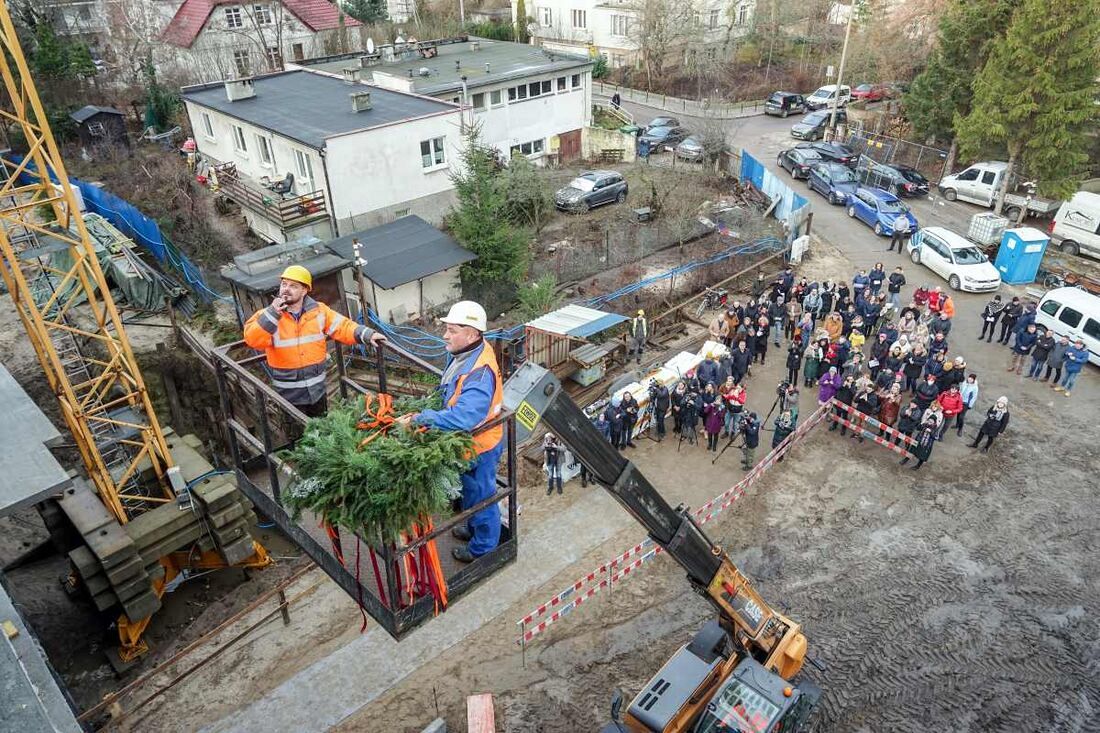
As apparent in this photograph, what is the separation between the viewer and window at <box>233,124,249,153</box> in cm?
2631

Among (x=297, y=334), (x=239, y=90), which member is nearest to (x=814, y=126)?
(x=239, y=90)

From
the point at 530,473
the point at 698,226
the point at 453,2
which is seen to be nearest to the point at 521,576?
the point at 530,473

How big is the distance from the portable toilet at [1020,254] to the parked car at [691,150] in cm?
1320

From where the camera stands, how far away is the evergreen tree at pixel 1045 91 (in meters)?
24.0

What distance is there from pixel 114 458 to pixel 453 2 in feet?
177

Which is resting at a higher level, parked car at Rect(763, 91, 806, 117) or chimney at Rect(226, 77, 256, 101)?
chimney at Rect(226, 77, 256, 101)

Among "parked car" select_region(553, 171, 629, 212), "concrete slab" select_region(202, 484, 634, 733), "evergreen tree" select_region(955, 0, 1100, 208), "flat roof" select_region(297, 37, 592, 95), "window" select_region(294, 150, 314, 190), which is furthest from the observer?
"flat roof" select_region(297, 37, 592, 95)

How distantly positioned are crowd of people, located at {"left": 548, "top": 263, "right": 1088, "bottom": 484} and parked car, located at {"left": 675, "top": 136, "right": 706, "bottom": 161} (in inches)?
535

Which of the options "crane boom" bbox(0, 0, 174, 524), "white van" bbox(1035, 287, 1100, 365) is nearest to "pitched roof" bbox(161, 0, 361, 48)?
"crane boom" bbox(0, 0, 174, 524)

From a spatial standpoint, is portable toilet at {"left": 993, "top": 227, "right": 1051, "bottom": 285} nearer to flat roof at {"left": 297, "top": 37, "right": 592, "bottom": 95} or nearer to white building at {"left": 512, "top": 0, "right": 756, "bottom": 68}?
flat roof at {"left": 297, "top": 37, "right": 592, "bottom": 95}

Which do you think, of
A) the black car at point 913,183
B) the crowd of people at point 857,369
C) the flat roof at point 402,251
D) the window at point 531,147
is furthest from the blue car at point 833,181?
the flat roof at point 402,251

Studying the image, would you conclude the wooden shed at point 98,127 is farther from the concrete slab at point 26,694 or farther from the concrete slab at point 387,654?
the concrete slab at point 26,694

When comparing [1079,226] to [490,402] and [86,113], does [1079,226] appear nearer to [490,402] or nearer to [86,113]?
[490,402]

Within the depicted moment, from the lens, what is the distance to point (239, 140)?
26.7m
